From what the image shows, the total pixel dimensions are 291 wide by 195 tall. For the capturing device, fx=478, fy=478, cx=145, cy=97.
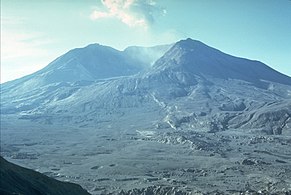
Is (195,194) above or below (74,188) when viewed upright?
below

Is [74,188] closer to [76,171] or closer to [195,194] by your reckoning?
[195,194]

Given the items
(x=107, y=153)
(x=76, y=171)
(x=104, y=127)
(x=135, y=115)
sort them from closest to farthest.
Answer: (x=76, y=171), (x=107, y=153), (x=104, y=127), (x=135, y=115)

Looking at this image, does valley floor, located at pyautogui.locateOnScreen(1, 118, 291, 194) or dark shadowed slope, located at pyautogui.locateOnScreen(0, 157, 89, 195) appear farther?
valley floor, located at pyautogui.locateOnScreen(1, 118, 291, 194)

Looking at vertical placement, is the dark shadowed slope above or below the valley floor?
above

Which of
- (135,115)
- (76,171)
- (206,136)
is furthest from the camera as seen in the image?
(135,115)

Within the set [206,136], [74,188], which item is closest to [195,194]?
[74,188]
